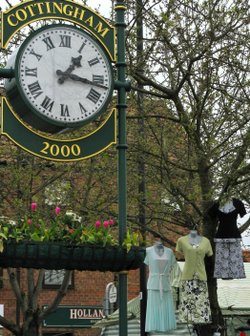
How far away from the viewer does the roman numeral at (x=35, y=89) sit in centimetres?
635

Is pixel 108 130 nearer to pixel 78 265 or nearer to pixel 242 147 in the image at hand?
pixel 78 265

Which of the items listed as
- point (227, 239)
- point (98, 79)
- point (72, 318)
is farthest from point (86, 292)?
point (98, 79)

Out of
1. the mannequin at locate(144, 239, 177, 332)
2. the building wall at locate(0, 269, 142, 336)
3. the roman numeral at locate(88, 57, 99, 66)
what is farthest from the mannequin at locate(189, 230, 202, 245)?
the building wall at locate(0, 269, 142, 336)

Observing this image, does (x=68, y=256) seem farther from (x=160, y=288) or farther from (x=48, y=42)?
(x=160, y=288)

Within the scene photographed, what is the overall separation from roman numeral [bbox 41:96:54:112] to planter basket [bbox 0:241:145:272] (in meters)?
1.18

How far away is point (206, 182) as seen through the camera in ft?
37.1

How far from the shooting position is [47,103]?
21.0ft

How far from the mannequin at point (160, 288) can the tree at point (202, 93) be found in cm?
68

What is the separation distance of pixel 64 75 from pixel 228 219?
5.33 metres

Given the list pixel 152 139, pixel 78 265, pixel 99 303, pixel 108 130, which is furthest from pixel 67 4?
pixel 99 303

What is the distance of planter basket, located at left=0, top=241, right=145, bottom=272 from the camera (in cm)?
588

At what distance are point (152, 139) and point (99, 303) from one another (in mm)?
13577

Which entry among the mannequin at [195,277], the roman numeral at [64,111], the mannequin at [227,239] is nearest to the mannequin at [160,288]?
the mannequin at [195,277]

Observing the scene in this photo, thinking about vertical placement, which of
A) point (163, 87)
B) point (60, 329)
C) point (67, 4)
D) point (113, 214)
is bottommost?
point (60, 329)
